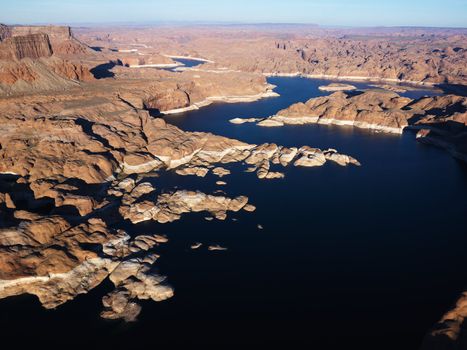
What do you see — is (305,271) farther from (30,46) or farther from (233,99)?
(30,46)

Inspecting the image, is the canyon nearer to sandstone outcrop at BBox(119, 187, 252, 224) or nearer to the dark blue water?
sandstone outcrop at BBox(119, 187, 252, 224)

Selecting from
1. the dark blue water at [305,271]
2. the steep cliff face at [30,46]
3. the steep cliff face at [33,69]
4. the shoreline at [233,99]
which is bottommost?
the dark blue water at [305,271]

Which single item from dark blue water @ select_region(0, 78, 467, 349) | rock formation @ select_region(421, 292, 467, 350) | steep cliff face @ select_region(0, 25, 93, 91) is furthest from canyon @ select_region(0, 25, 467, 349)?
dark blue water @ select_region(0, 78, 467, 349)

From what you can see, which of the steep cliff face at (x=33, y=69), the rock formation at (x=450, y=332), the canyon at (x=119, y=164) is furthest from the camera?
the steep cliff face at (x=33, y=69)

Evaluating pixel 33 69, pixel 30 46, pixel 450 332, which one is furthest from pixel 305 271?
pixel 30 46

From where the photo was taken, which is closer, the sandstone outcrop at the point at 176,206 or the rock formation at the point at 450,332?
the rock formation at the point at 450,332

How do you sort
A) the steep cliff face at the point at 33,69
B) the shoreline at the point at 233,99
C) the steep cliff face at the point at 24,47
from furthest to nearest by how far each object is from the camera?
the shoreline at the point at 233,99 → the steep cliff face at the point at 24,47 → the steep cliff face at the point at 33,69

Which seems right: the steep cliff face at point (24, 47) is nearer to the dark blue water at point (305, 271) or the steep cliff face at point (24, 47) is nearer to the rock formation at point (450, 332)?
the dark blue water at point (305, 271)

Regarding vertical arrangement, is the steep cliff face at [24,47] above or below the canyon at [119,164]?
above

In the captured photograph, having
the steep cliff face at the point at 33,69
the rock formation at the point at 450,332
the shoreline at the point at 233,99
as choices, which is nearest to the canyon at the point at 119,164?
the rock formation at the point at 450,332

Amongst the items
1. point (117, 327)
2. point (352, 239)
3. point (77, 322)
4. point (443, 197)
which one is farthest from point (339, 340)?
point (443, 197)
